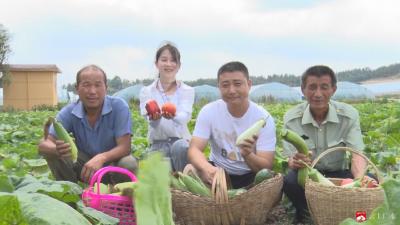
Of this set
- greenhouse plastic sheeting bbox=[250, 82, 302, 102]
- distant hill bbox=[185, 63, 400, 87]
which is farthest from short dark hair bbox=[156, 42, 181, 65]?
distant hill bbox=[185, 63, 400, 87]

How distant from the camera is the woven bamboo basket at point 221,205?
353cm

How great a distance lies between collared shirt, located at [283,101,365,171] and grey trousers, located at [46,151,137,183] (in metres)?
1.29

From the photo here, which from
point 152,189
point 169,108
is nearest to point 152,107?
point 169,108

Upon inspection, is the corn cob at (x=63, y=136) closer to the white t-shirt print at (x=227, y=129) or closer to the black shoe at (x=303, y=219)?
the white t-shirt print at (x=227, y=129)

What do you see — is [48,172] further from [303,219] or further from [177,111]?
[303,219]

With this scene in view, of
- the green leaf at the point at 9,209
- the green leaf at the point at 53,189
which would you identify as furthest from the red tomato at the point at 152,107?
the green leaf at the point at 9,209

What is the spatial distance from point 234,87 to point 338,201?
1.26m

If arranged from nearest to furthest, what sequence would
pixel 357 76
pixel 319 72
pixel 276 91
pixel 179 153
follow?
pixel 319 72 < pixel 179 153 < pixel 276 91 < pixel 357 76

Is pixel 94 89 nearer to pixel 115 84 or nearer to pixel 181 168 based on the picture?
pixel 181 168

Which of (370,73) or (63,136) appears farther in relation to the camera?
(370,73)

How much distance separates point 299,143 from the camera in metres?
3.62

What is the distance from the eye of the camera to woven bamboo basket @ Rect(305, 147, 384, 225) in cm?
320

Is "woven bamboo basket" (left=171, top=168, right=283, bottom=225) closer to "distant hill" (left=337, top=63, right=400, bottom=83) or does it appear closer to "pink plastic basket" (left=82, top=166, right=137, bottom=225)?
"pink plastic basket" (left=82, top=166, right=137, bottom=225)

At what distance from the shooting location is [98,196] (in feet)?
10.5
